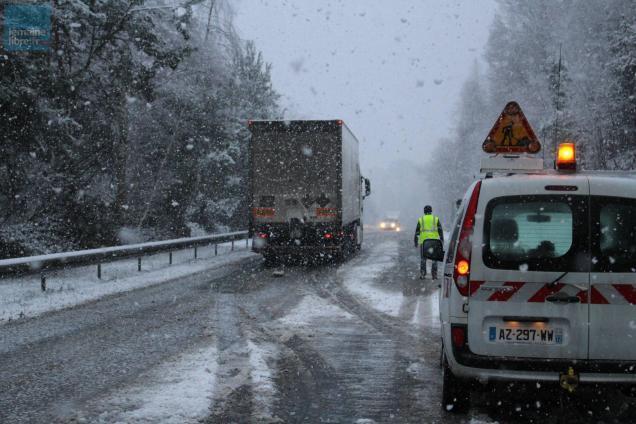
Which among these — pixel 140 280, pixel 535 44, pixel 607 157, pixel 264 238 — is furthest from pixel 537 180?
pixel 535 44

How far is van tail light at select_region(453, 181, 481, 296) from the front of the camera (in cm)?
493

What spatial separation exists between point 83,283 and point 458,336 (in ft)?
38.0

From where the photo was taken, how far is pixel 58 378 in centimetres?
634

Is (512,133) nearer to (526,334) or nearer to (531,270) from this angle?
(531,270)

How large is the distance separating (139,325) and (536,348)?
606 centimetres

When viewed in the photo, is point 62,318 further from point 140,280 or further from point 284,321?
point 140,280

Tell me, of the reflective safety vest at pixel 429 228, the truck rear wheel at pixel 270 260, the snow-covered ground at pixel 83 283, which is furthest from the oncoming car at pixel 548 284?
the truck rear wheel at pixel 270 260

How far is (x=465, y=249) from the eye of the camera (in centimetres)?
496

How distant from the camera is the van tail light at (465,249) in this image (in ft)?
16.2

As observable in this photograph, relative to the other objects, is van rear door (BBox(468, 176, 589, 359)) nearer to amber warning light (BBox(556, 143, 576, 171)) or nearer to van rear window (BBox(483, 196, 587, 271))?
van rear window (BBox(483, 196, 587, 271))

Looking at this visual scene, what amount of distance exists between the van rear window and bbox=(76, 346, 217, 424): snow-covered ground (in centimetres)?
251

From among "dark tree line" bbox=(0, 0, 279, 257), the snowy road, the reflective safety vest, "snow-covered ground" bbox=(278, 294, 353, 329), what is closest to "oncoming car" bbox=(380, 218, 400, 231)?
"dark tree line" bbox=(0, 0, 279, 257)

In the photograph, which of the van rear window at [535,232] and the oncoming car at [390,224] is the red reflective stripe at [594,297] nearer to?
the van rear window at [535,232]

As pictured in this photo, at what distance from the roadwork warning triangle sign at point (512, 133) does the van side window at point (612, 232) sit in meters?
5.02
